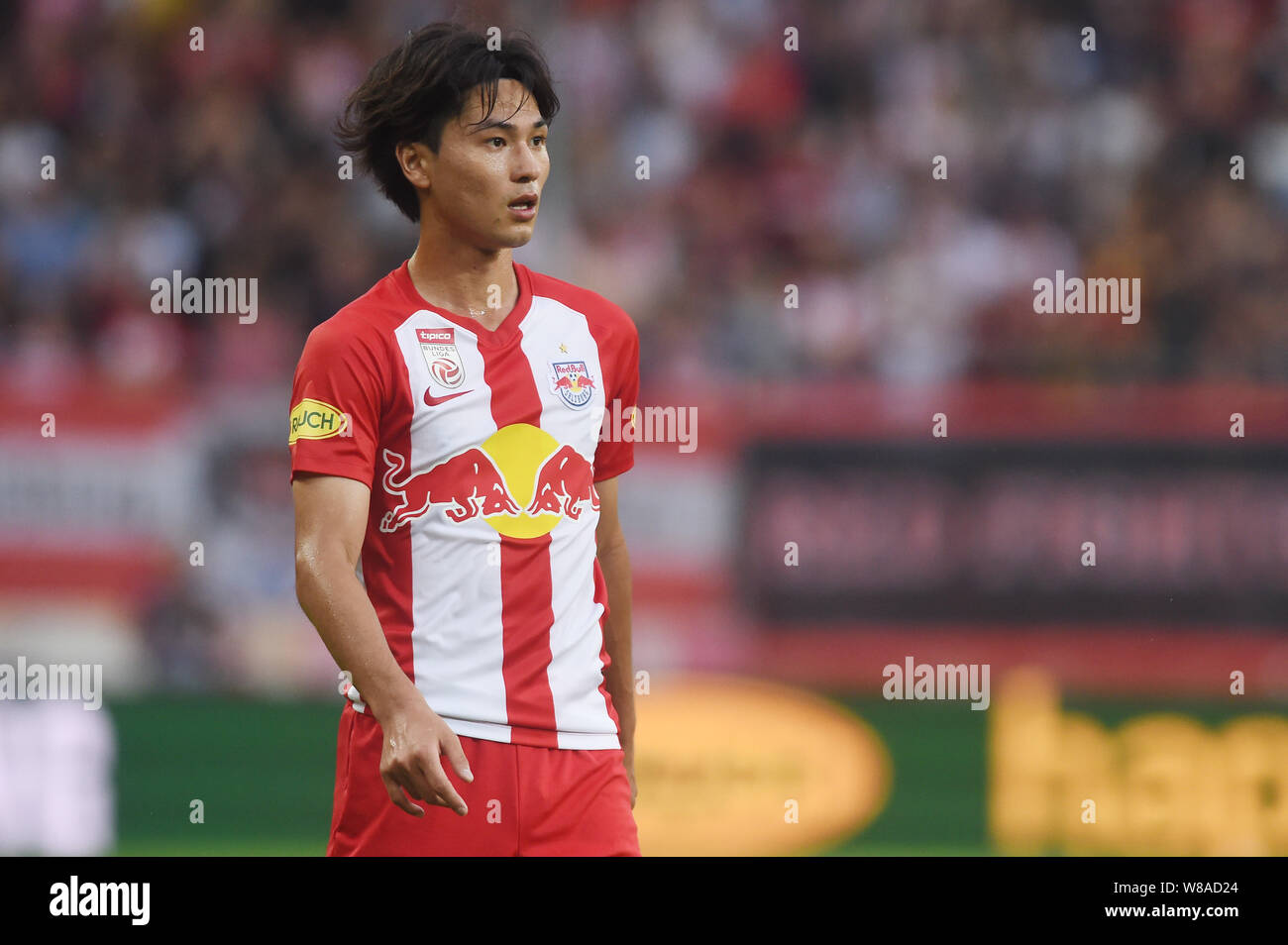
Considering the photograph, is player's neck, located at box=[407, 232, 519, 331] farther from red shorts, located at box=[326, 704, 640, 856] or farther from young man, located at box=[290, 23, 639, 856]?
red shorts, located at box=[326, 704, 640, 856]

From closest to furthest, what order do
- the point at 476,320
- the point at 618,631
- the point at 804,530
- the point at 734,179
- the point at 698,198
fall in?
1. the point at 476,320
2. the point at 618,631
3. the point at 804,530
4. the point at 698,198
5. the point at 734,179

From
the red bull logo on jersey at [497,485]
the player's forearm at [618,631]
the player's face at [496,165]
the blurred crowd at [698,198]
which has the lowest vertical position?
the player's forearm at [618,631]

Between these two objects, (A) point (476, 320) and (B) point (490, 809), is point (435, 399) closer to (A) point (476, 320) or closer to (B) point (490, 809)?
(A) point (476, 320)

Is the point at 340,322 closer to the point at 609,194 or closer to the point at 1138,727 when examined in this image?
the point at 1138,727

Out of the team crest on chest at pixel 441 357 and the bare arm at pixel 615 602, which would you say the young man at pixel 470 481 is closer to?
the team crest on chest at pixel 441 357

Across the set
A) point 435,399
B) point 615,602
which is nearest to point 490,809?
point 615,602

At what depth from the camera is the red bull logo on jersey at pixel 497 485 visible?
359 cm

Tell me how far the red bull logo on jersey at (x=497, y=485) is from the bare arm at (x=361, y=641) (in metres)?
0.14

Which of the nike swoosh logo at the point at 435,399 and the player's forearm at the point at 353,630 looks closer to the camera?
the player's forearm at the point at 353,630

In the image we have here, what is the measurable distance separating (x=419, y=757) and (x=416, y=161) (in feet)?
4.08

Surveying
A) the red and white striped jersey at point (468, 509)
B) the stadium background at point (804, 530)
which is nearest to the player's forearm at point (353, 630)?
the red and white striped jersey at point (468, 509)

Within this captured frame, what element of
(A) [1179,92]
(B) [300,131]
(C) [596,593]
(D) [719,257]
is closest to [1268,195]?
(A) [1179,92]

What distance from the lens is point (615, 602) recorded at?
13.0 ft

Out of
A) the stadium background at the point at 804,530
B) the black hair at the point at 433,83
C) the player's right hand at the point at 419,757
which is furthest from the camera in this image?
the stadium background at the point at 804,530
